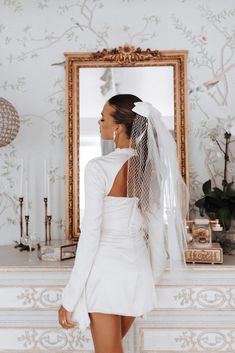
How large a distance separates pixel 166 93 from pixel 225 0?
68 centimetres

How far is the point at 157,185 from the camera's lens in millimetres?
1636

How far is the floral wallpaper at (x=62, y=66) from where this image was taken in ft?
8.00

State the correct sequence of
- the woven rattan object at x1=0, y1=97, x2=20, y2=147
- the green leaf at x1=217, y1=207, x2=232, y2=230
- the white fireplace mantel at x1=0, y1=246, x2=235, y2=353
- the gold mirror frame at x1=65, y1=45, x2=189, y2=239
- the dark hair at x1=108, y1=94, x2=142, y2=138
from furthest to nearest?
1. the gold mirror frame at x1=65, y1=45, x2=189, y2=239
2. the woven rattan object at x1=0, y1=97, x2=20, y2=147
3. the green leaf at x1=217, y1=207, x2=232, y2=230
4. the white fireplace mantel at x1=0, y1=246, x2=235, y2=353
5. the dark hair at x1=108, y1=94, x2=142, y2=138

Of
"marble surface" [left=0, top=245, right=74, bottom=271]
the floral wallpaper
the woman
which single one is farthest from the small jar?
"marble surface" [left=0, top=245, right=74, bottom=271]

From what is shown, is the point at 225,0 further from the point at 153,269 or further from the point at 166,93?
the point at 153,269

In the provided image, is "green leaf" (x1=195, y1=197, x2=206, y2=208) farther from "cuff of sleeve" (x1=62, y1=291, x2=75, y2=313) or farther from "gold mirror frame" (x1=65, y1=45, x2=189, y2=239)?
"cuff of sleeve" (x1=62, y1=291, x2=75, y2=313)

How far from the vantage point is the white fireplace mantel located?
1885 mm

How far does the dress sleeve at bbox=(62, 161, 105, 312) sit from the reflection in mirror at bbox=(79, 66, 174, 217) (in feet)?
3.00

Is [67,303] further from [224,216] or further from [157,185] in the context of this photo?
[224,216]

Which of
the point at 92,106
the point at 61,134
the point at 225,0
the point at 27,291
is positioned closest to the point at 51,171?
the point at 61,134

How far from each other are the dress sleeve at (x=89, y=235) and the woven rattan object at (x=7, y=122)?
2.97 feet

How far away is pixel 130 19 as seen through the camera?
247 centimetres

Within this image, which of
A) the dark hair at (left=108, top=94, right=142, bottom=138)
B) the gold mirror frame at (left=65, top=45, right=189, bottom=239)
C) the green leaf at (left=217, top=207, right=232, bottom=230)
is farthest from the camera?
the gold mirror frame at (left=65, top=45, right=189, bottom=239)

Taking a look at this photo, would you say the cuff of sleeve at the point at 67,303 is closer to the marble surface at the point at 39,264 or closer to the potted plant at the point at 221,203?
the marble surface at the point at 39,264
